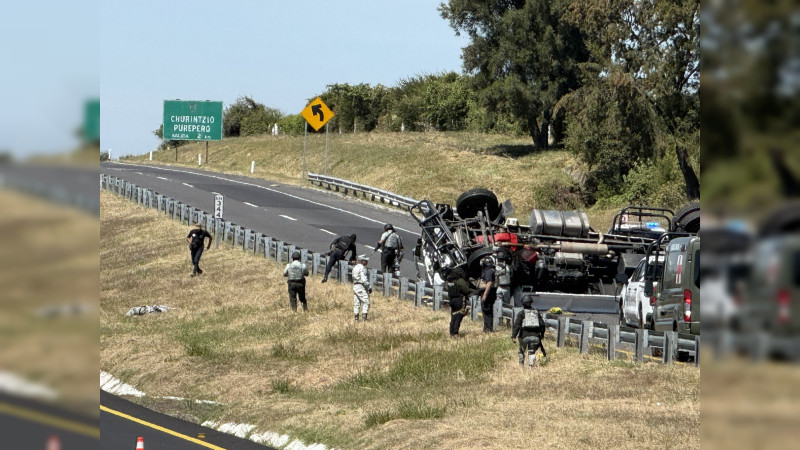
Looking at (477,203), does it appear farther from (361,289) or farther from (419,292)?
(361,289)

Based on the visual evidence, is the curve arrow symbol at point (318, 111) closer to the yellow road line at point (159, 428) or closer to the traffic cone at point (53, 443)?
the yellow road line at point (159, 428)

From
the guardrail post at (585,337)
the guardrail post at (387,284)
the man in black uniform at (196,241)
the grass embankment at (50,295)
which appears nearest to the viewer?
the grass embankment at (50,295)

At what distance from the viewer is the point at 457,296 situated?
22641 millimetres

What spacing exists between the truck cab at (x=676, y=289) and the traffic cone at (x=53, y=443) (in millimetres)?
15051

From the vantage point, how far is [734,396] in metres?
1.40

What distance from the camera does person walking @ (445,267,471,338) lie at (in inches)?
890

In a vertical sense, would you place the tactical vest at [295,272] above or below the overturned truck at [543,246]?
below

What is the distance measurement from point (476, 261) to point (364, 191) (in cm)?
3303

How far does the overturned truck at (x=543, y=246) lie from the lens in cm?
2462

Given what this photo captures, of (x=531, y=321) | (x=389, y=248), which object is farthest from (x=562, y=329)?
(x=389, y=248)

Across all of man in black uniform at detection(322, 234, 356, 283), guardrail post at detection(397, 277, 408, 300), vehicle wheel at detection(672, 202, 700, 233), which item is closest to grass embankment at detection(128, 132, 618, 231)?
man in black uniform at detection(322, 234, 356, 283)

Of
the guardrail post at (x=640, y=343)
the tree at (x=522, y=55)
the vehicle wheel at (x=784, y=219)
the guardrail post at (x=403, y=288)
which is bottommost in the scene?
the guardrail post at (x=403, y=288)

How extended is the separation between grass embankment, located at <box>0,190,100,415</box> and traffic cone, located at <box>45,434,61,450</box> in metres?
0.20

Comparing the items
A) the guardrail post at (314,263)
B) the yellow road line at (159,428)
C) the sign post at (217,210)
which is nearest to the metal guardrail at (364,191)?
the sign post at (217,210)
